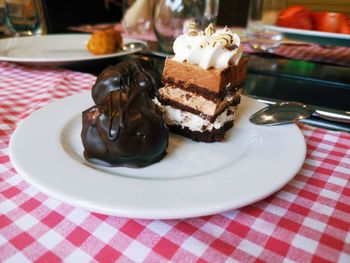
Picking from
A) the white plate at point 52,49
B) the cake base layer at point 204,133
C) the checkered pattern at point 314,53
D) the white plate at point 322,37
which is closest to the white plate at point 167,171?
the cake base layer at point 204,133

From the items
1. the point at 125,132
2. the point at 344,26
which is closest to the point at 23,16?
the point at 125,132

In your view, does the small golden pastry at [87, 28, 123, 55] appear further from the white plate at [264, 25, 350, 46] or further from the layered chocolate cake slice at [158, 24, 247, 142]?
the white plate at [264, 25, 350, 46]

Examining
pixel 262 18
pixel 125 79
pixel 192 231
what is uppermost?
pixel 262 18

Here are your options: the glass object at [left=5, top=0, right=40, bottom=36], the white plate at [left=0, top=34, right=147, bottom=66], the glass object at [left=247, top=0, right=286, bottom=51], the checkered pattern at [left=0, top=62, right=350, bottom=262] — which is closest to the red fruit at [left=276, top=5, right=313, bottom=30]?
the glass object at [left=247, top=0, right=286, bottom=51]

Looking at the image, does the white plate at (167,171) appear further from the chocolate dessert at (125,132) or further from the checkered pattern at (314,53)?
the checkered pattern at (314,53)

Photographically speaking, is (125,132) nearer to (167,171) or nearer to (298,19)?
(167,171)

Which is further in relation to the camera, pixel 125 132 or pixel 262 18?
pixel 262 18

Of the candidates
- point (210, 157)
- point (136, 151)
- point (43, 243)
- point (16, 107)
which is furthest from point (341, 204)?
point (16, 107)
